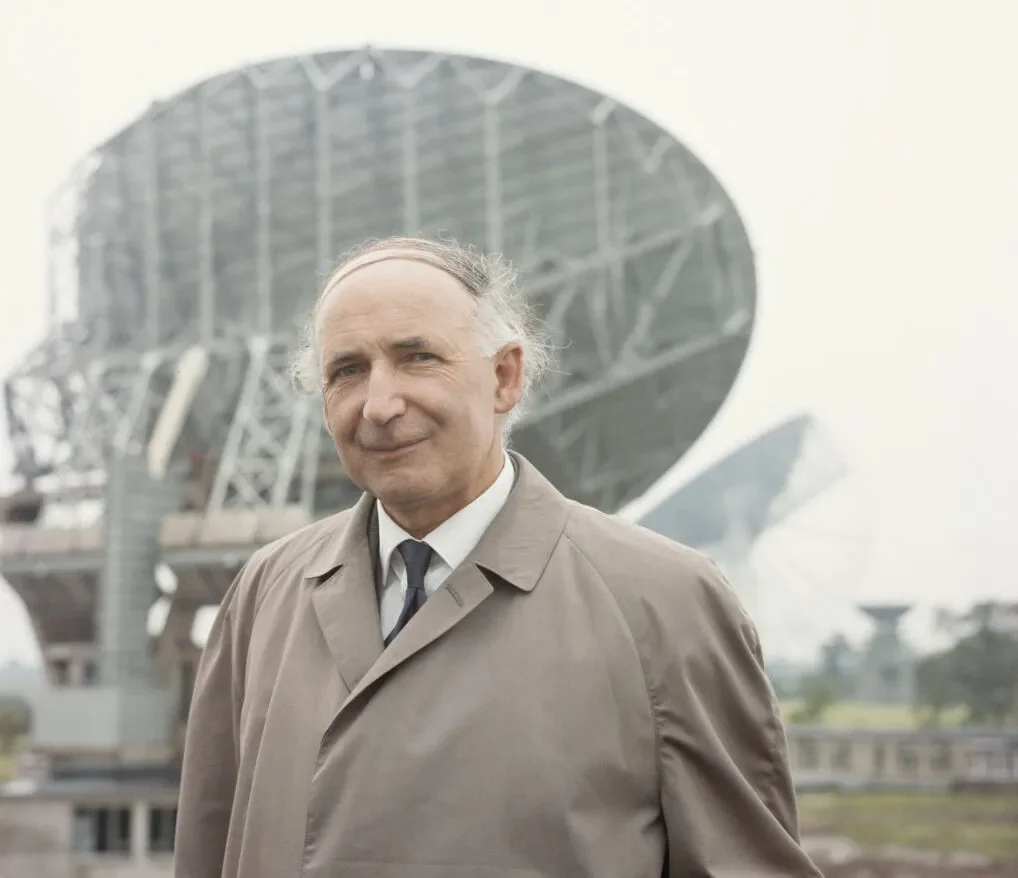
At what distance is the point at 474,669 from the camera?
1.88 metres

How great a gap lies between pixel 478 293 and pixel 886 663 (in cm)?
977

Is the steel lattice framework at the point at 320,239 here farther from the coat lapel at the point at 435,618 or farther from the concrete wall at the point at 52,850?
the coat lapel at the point at 435,618

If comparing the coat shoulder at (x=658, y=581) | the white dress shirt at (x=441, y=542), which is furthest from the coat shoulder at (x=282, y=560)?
the coat shoulder at (x=658, y=581)

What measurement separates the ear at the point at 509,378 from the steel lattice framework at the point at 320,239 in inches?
355

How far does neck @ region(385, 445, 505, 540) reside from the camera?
2.04m

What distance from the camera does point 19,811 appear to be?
1175cm

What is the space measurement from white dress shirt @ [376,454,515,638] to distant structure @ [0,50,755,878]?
355 inches

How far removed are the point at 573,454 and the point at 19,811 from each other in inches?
227

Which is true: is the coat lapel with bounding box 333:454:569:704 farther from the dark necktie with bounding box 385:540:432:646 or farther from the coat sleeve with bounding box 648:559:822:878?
the coat sleeve with bounding box 648:559:822:878

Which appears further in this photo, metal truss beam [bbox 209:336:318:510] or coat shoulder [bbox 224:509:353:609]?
metal truss beam [bbox 209:336:318:510]

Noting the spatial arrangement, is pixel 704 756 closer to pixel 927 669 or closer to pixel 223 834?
pixel 223 834

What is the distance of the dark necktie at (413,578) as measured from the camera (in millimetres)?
2004

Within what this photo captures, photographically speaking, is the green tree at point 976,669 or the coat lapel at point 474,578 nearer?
the coat lapel at point 474,578

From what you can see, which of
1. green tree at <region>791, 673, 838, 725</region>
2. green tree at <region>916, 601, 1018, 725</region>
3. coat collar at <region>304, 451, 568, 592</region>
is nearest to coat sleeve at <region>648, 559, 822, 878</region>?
coat collar at <region>304, 451, 568, 592</region>
